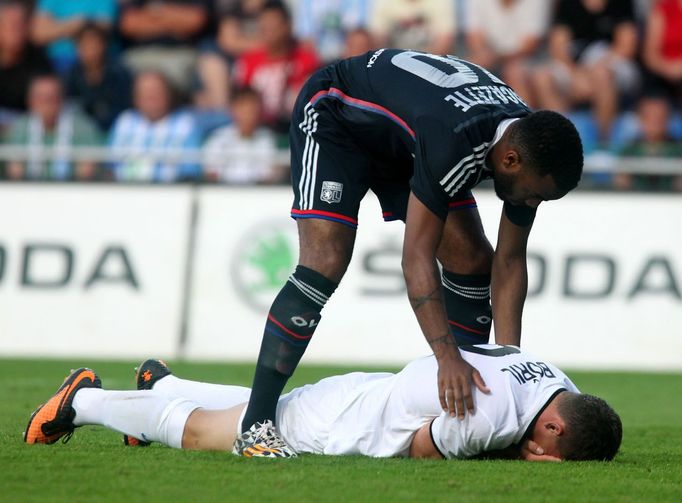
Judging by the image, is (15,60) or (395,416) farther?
(15,60)

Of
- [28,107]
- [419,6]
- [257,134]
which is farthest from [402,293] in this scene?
[28,107]

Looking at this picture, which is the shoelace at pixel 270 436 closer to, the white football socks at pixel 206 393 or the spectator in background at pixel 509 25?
the white football socks at pixel 206 393

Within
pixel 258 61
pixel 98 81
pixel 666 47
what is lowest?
pixel 98 81

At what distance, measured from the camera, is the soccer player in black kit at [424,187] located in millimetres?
5125

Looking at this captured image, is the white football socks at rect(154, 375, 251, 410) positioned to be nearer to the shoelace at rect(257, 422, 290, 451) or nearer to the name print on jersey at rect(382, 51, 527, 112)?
the shoelace at rect(257, 422, 290, 451)

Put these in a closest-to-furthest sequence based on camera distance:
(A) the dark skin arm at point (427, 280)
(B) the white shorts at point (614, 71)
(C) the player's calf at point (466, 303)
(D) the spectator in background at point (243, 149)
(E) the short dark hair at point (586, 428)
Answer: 1. (E) the short dark hair at point (586, 428)
2. (A) the dark skin arm at point (427, 280)
3. (C) the player's calf at point (466, 303)
4. (D) the spectator in background at point (243, 149)
5. (B) the white shorts at point (614, 71)

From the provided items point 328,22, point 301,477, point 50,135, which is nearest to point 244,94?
point 328,22

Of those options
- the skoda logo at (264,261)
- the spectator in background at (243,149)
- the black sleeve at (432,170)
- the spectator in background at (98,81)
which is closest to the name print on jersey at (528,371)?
the black sleeve at (432,170)

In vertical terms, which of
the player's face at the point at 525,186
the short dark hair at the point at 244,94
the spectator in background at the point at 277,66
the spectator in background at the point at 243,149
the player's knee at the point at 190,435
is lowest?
the player's knee at the point at 190,435

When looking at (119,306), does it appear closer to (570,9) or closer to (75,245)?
(75,245)

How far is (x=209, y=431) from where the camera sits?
5.39m

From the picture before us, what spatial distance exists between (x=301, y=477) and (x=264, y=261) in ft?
21.8

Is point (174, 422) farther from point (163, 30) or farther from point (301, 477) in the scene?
point (163, 30)

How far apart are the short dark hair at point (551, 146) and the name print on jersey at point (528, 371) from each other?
0.76 m
